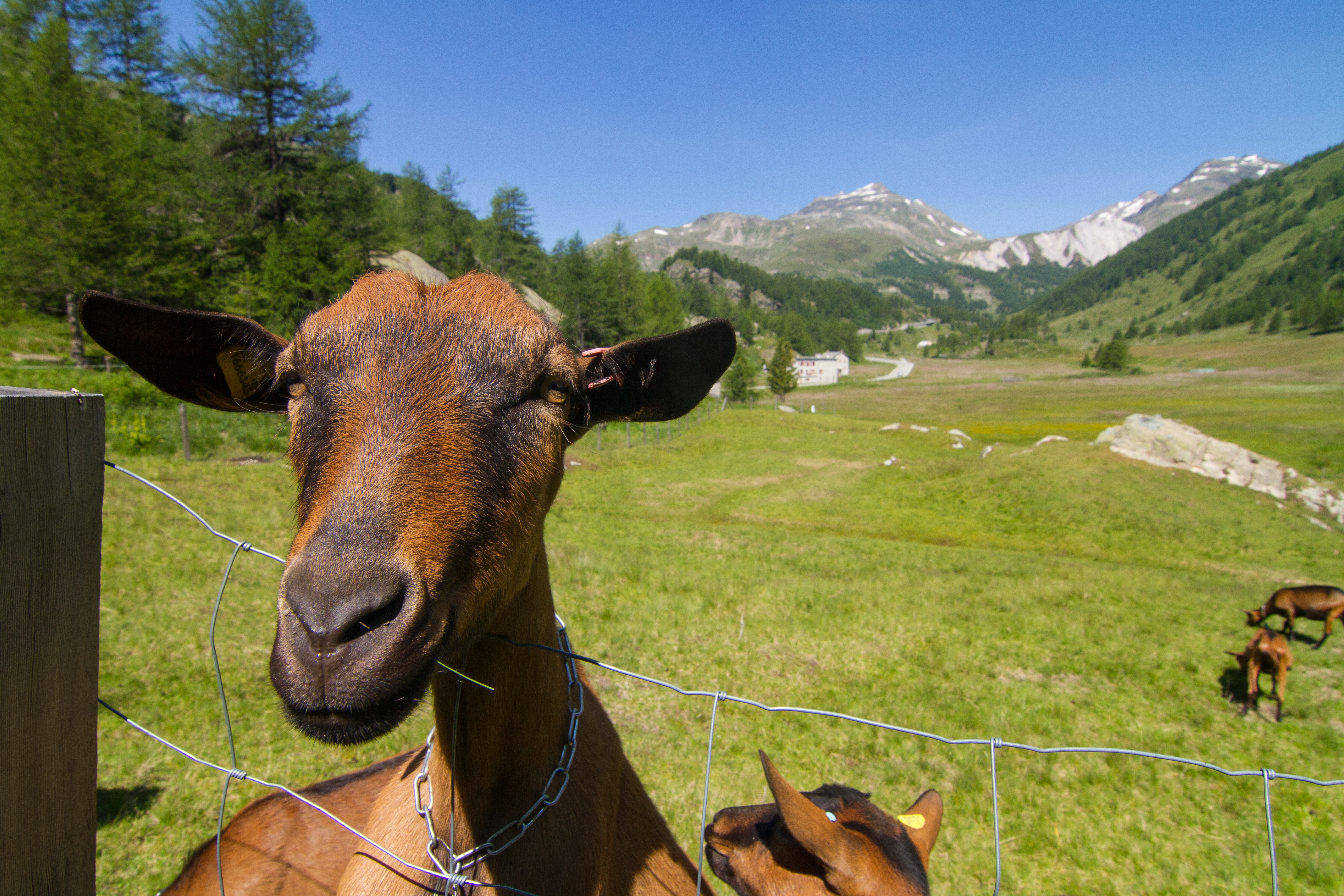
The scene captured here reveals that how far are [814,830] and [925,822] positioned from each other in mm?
833

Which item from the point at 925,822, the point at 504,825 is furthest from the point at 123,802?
the point at 925,822

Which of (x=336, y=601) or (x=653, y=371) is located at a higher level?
(x=653, y=371)

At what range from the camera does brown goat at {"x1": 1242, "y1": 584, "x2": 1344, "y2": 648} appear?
11.5 meters

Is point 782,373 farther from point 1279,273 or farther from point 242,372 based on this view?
point 1279,273

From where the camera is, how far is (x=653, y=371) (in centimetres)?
232

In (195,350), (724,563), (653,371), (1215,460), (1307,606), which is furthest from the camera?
(1215,460)

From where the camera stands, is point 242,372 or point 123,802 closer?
point 242,372

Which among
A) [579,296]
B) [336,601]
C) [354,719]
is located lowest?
[354,719]

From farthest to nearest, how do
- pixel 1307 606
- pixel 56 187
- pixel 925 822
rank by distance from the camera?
pixel 56 187
pixel 1307 606
pixel 925 822

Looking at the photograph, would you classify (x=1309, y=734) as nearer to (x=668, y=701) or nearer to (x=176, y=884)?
(x=668, y=701)

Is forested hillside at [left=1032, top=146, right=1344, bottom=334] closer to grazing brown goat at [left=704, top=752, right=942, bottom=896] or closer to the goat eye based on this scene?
grazing brown goat at [left=704, top=752, right=942, bottom=896]

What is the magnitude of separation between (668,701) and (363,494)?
24.1 ft

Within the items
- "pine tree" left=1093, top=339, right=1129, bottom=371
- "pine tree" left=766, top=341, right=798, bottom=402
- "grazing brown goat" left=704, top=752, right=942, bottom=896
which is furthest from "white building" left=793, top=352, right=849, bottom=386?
"grazing brown goat" left=704, top=752, right=942, bottom=896

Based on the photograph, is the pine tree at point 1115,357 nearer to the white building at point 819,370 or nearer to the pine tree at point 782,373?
the white building at point 819,370
